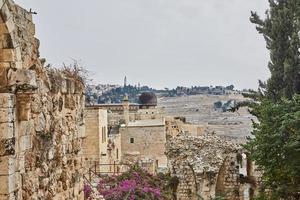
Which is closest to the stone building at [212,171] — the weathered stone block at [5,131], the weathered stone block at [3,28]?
the weathered stone block at [5,131]

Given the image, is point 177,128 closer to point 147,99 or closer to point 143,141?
point 143,141

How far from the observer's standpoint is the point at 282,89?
16.8 meters

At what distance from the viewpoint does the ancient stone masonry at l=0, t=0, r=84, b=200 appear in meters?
4.84

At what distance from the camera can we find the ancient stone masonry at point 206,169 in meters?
16.3

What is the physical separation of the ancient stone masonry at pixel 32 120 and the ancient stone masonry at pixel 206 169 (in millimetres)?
8950

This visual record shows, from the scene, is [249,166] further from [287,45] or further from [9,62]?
[9,62]

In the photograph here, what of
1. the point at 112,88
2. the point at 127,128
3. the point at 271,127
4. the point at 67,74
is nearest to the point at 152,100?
the point at 127,128

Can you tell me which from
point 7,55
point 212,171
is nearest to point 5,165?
point 7,55

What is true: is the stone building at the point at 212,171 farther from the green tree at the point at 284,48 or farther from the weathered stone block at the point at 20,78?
the weathered stone block at the point at 20,78

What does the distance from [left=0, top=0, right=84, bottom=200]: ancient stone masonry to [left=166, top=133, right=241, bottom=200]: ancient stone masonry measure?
8.95 metres

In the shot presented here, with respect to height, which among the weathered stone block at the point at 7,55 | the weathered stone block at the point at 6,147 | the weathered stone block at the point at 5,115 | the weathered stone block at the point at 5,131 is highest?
the weathered stone block at the point at 7,55

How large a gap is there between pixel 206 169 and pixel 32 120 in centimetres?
1139

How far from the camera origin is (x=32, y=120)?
557 cm

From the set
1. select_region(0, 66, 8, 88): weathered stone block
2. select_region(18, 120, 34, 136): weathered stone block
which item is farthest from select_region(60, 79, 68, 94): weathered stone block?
select_region(0, 66, 8, 88): weathered stone block
